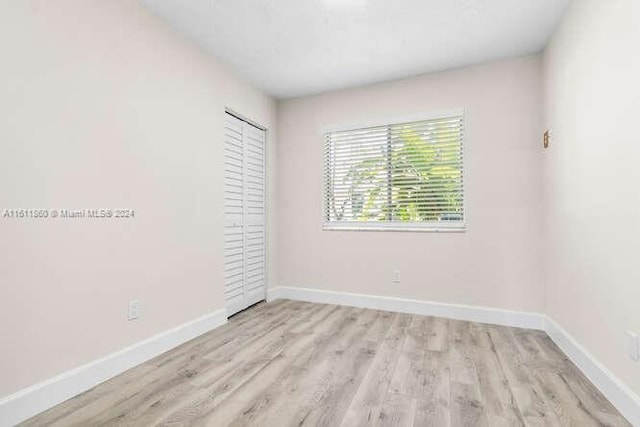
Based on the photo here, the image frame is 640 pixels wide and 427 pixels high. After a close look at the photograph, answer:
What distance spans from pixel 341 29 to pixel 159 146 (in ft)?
5.63

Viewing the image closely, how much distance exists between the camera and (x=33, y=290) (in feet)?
5.54

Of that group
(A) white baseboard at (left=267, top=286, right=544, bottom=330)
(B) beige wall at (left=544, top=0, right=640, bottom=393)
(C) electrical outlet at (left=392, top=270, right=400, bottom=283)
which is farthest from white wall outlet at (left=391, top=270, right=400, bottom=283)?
(B) beige wall at (left=544, top=0, right=640, bottom=393)

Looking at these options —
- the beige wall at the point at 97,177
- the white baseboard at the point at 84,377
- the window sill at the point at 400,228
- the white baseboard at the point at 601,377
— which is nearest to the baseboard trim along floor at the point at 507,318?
the white baseboard at the point at 601,377

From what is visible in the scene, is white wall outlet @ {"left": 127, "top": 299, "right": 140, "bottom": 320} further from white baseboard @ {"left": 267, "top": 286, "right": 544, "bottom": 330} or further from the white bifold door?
white baseboard @ {"left": 267, "top": 286, "right": 544, "bottom": 330}

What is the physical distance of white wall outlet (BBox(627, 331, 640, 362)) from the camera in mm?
1539

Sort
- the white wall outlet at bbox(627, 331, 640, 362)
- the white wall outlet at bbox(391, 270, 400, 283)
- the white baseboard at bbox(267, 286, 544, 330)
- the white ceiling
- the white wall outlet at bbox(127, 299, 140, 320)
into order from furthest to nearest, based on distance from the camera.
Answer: the white wall outlet at bbox(391, 270, 400, 283), the white baseboard at bbox(267, 286, 544, 330), the white ceiling, the white wall outlet at bbox(127, 299, 140, 320), the white wall outlet at bbox(627, 331, 640, 362)

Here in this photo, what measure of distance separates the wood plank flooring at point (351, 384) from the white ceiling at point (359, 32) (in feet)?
8.35

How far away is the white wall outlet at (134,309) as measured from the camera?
2217 millimetres

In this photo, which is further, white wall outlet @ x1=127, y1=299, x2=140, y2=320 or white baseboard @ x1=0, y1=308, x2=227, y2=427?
white wall outlet @ x1=127, y1=299, x2=140, y2=320

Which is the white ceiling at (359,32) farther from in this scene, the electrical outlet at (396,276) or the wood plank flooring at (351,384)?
the wood plank flooring at (351,384)

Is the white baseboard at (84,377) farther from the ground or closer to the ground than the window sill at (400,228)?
closer to the ground

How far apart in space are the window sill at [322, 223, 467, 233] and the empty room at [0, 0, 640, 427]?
0.15 ft

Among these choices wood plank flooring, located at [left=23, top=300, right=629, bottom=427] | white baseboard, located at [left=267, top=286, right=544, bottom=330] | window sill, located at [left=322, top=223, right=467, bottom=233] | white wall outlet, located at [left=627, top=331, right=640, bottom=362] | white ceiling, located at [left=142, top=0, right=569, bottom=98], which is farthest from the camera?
window sill, located at [left=322, top=223, right=467, bottom=233]

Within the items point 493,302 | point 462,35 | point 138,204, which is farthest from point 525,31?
point 138,204
